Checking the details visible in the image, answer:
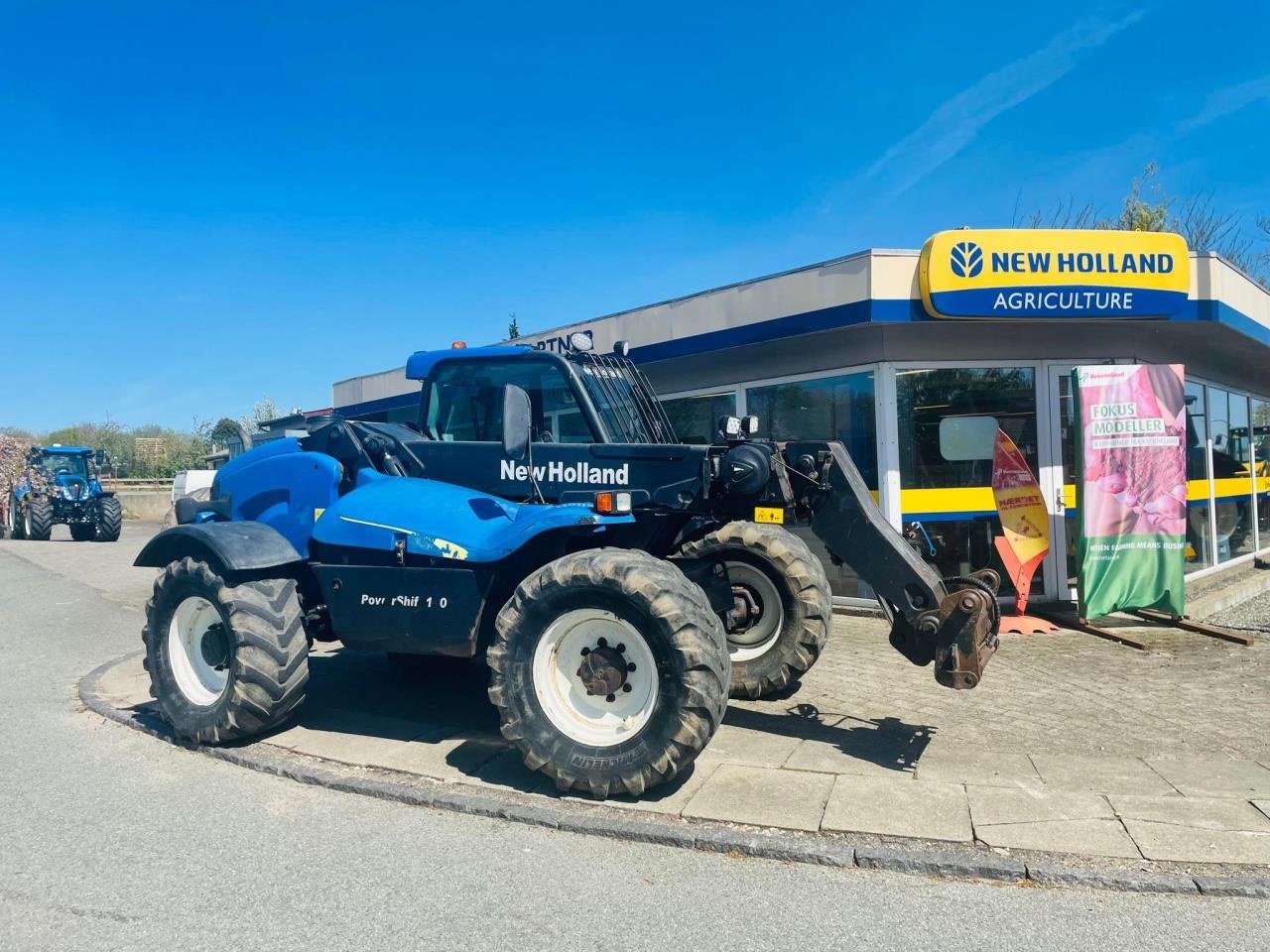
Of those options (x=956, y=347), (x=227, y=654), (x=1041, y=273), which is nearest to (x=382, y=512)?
(x=227, y=654)

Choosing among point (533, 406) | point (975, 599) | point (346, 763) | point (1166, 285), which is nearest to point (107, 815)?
point (346, 763)

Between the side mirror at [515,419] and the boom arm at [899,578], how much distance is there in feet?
5.09

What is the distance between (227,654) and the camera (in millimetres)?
5926

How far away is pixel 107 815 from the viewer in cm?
462

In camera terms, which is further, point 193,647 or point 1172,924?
point 193,647

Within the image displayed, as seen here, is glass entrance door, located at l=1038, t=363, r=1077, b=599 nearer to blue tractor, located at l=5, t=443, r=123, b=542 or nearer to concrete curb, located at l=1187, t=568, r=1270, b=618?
concrete curb, located at l=1187, t=568, r=1270, b=618

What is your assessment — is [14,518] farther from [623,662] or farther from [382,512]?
A: [623,662]

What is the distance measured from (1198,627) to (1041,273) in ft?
12.2

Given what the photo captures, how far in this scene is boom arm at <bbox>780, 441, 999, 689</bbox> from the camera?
4805mm

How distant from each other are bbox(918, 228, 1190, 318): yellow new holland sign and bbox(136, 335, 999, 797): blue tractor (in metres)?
3.80

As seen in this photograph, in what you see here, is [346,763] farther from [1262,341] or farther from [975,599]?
[1262,341]

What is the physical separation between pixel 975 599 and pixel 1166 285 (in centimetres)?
594

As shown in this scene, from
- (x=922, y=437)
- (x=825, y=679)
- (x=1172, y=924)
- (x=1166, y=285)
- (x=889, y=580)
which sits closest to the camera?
(x=1172, y=924)

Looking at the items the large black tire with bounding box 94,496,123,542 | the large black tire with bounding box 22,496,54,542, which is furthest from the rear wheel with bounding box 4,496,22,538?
the large black tire with bounding box 94,496,123,542
